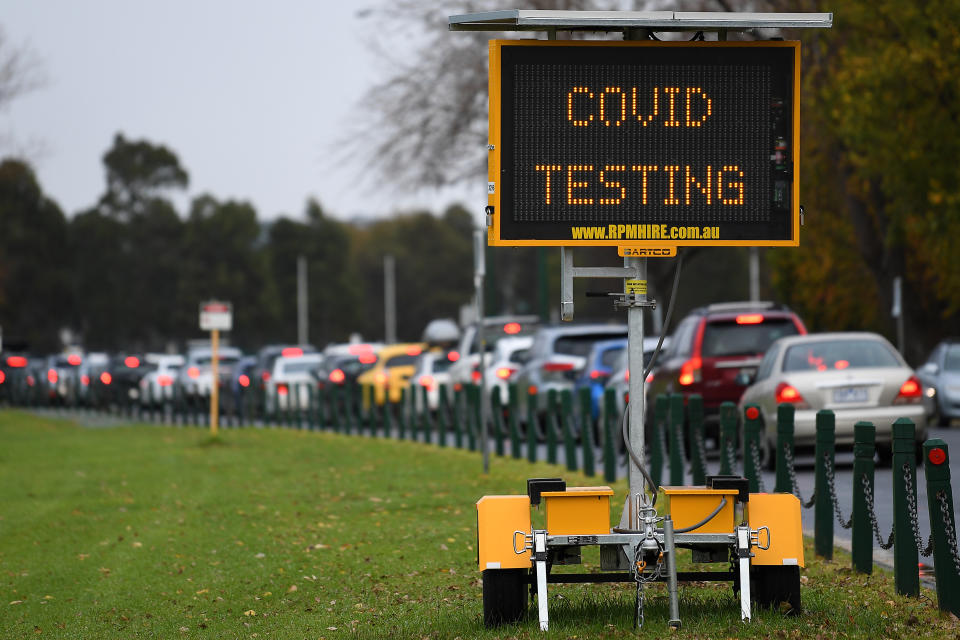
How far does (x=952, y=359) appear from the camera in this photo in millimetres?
30078

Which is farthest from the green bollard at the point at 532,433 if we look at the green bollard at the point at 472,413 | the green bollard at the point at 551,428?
the green bollard at the point at 472,413

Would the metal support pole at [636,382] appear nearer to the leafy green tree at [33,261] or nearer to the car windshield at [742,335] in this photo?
the car windshield at [742,335]

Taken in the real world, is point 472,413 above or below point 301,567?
above

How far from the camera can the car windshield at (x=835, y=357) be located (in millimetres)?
18047

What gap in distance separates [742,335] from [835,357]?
2326 millimetres

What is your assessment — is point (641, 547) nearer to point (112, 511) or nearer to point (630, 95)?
point (630, 95)

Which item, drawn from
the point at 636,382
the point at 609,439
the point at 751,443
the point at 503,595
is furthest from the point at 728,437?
the point at 503,595

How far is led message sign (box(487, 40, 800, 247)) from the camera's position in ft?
27.1

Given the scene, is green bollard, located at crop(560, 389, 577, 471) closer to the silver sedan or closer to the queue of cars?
the queue of cars

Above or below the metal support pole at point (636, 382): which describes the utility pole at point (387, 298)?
above

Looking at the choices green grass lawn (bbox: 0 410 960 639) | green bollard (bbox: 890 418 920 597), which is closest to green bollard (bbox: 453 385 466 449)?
green grass lawn (bbox: 0 410 960 639)

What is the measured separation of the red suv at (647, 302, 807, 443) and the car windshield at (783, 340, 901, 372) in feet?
5.78

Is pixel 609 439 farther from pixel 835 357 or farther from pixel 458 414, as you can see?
pixel 458 414

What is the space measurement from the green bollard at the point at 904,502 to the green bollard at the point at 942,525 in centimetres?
35
